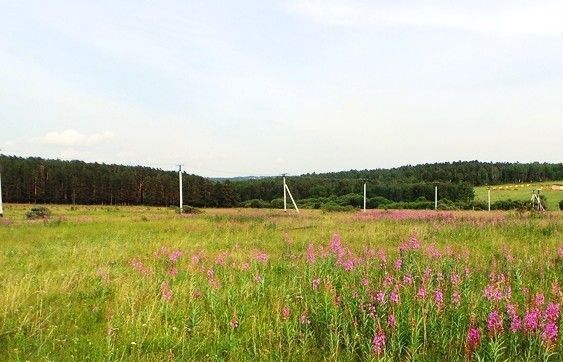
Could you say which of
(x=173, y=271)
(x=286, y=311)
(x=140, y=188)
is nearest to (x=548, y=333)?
(x=286, y=311)

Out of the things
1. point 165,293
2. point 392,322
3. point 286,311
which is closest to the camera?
point 392,322

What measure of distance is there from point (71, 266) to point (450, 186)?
99.2 meters

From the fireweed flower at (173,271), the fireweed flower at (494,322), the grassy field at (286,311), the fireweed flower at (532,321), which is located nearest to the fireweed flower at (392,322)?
the grassy field at (286,311)

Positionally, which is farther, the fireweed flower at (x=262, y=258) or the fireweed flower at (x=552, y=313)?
the fireweed flower at (x=262, y=258)

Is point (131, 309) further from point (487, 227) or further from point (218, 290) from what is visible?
point (487, 227)

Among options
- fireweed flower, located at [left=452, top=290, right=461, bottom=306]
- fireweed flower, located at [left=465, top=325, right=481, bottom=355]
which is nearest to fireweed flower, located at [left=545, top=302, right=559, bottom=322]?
fireweed flower, located at [left=465, top=325, right=481, bottom=355]

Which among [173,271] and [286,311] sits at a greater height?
[286,311]

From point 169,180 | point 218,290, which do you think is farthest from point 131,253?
point 169,180

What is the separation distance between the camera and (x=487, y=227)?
15.1 metres

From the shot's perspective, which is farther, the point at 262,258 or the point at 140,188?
the point at 140,188

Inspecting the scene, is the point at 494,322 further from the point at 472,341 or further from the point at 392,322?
the point at 392,322

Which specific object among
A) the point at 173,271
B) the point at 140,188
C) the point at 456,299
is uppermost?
the point at 140,188

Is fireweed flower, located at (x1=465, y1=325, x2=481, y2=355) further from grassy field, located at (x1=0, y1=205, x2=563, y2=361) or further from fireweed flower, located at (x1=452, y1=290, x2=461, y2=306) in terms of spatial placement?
fireweed flower, located at (x1=452, y1=290, x2=461, y2=306)

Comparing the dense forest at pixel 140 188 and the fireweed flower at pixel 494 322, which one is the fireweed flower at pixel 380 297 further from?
the dense forest at pixel 140 188
